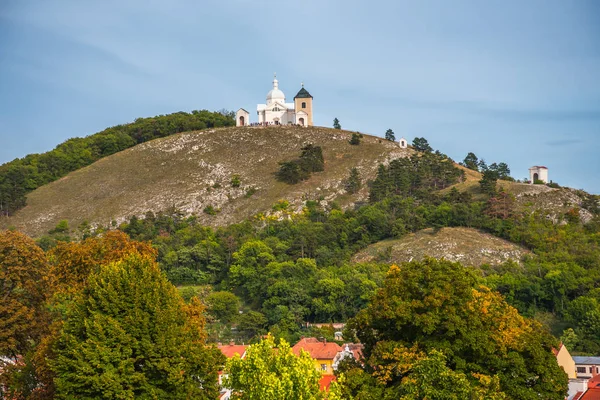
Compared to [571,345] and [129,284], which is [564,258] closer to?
[571,345]

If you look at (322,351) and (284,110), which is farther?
(284,110)

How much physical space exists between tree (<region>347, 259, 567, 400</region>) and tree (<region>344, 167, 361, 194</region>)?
84.8 meters

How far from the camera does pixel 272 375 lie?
27.4 meters

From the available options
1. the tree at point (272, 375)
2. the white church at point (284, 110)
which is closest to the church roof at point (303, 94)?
the white church at point (284, 110)

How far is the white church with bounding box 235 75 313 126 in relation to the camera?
145750 mm

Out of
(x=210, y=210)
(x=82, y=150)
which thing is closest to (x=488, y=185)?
(x=210, y=210)

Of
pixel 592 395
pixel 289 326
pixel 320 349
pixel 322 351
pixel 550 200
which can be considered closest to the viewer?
pixel 592 395

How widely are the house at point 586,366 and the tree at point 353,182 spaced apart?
61484 mm

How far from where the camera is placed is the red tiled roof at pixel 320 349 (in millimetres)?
63094

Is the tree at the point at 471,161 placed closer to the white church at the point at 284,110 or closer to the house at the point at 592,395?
the white church at the point at 284,110

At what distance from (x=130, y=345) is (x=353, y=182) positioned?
89875 mm

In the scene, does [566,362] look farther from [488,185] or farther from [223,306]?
[488,185]

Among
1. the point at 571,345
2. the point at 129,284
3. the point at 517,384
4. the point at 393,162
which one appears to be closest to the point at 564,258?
the point at 571,345

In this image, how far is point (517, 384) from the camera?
34344 mm
